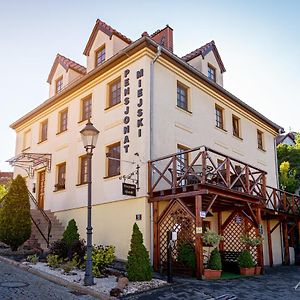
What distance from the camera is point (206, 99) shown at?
50.2 feet

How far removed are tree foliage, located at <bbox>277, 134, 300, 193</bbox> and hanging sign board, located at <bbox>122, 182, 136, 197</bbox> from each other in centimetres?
1690

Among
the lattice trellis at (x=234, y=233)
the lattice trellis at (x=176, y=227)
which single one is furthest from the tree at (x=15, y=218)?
the lattice trellis at (x=234, y=233)

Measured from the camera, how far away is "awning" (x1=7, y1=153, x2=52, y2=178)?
16.7 metres

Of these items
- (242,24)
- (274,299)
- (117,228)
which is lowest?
(274,299)

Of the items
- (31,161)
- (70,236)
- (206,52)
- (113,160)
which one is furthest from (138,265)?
(206,52)

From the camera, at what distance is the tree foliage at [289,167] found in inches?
1016

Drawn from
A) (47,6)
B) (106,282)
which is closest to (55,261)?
(106,282)

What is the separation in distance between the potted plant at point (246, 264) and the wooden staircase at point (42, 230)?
21.6 ft

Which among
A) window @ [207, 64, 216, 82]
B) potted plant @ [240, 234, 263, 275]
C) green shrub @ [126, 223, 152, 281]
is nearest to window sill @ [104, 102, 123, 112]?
window @ [207, 64, 216, 82]

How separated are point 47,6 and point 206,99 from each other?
872cm

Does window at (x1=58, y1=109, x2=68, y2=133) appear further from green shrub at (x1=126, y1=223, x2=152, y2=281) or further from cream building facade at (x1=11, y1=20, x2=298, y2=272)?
green shrub at (x1=126, y1=223, x2=152, y2=281)

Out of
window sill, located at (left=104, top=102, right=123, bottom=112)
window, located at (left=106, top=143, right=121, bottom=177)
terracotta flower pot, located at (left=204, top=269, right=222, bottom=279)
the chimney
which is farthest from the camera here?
the chimney

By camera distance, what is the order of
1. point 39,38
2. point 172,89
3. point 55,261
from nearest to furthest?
point 39,38
point 55,261
point 172,89

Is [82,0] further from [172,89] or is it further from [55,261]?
[55,261]
